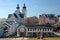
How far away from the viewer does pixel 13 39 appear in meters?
4.49

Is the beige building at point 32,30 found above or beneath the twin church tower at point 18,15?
beneath

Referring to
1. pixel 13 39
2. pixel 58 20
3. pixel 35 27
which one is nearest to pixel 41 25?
pixel 35 27

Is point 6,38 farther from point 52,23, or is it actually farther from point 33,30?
point 52,23

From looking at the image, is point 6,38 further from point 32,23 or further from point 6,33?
point 32,23

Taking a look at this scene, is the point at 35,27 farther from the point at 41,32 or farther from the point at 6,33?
the point at 6,33

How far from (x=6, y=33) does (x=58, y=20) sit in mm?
1454

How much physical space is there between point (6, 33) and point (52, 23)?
1281 millimetres

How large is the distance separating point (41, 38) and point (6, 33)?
0.96 metres

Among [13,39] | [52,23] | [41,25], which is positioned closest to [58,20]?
[52,23]

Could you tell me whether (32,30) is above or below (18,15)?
below

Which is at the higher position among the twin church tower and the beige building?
the twin church tower

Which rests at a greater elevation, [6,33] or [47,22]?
[47,22]

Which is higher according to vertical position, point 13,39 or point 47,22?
point 47,22

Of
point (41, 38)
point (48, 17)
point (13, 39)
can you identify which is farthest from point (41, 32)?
point (13, 39)
